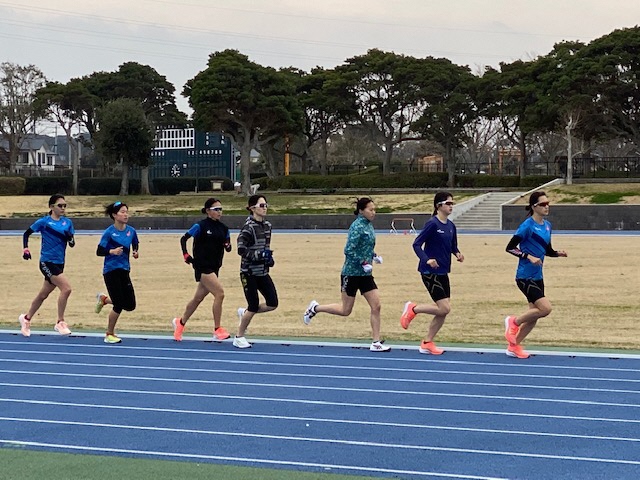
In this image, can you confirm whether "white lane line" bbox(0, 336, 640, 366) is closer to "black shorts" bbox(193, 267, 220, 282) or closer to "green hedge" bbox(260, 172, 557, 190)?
"black shorts" bbox(193, 267, 220, 282)

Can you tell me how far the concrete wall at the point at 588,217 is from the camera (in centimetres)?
3881

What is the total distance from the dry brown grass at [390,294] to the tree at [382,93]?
30.6 meters

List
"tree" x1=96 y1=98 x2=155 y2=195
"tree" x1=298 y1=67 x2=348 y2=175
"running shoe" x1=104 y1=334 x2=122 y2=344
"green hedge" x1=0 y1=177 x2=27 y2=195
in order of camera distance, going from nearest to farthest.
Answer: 1. "running shoe" x1=104 y1=334 x2=122 y2=344
2. "tree" x1=96 y1=98 x2=155 y2=195
3. "tree" x1=298 y1=67 x2=348 y2=175
4. "green hedge" x1=0 y1=177 x2=27 y2=195

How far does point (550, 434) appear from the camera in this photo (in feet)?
22.0

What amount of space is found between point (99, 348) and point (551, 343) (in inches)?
202

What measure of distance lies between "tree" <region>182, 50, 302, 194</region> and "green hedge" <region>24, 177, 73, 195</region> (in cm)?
1278

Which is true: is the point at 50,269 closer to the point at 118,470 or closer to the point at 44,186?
the point at 118,470

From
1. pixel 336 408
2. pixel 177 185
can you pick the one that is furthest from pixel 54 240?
pixel 177 185

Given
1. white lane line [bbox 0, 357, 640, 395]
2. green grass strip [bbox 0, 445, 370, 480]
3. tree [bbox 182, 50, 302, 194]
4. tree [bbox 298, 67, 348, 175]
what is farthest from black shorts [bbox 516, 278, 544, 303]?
tree [bbox 298, 67, 348, 175]

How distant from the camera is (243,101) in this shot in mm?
53906

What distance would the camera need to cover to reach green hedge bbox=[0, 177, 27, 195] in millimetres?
62344

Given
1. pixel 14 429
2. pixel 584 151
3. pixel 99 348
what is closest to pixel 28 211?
pixel 584 151

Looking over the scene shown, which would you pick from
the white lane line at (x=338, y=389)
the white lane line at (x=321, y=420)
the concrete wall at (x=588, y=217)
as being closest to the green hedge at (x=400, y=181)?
the concrete wall at (x=588, y=217)

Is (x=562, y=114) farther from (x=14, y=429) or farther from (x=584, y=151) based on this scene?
(x=14, y=429)
